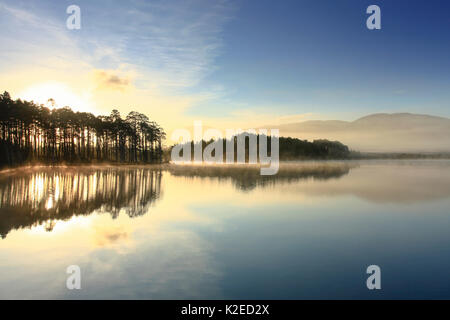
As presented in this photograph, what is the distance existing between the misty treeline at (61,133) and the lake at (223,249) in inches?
2176

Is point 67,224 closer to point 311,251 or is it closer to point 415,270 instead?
point 311,251

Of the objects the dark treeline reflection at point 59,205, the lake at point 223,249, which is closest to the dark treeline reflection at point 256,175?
the dark treeline reflection at point 59,205

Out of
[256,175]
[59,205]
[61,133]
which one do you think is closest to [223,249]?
[59,205]

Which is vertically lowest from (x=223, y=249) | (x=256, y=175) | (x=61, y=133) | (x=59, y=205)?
(x=223, y=249)

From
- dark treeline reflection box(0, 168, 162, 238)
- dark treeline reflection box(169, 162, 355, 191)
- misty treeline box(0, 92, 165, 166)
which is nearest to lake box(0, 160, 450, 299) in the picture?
dark treeline reflection box(0, 168, 162, 238)

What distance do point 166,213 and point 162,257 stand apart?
31.4 ft

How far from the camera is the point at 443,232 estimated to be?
1675cm

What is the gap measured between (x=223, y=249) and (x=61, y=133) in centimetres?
10081

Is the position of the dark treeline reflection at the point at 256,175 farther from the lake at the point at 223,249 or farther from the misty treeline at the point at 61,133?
the misty treeline at the point at 61,133

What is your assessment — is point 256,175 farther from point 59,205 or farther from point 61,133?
point 61,133

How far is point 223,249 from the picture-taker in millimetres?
13617

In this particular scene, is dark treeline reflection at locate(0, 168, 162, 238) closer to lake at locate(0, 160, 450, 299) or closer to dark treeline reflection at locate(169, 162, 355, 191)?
lake at locate(0, 160, 450, 299)

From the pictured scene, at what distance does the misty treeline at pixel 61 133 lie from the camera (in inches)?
3059

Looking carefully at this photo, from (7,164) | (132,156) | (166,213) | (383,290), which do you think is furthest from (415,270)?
(132,156)
